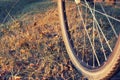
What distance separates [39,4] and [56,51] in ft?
5.53

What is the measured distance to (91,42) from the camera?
142 inches

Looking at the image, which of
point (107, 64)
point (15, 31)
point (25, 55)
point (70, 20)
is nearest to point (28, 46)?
point (25, 55)

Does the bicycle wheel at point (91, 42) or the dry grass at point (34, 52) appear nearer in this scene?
the bicycle wheel at point (91, 42)

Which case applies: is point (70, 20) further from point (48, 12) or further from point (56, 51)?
point (56, 51)

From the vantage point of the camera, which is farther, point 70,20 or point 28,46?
point 70,20

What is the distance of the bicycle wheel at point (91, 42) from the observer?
2525 mm

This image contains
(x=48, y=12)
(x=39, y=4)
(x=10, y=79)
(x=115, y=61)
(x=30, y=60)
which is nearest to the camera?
(x=115, y=61)

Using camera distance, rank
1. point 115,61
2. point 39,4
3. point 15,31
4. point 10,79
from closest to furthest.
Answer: point 115,61 → point 10,79 → point 15,31 → point 39,4

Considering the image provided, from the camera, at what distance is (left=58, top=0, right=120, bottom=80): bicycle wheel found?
253 centimetres

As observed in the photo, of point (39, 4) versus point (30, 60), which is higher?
point (39, 4)

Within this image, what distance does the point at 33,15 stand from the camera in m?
4.81

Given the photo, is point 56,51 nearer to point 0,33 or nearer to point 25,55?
point 25,55

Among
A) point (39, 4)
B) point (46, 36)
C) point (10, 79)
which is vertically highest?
point (39, 4)

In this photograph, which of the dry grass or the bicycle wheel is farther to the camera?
the dry grass
